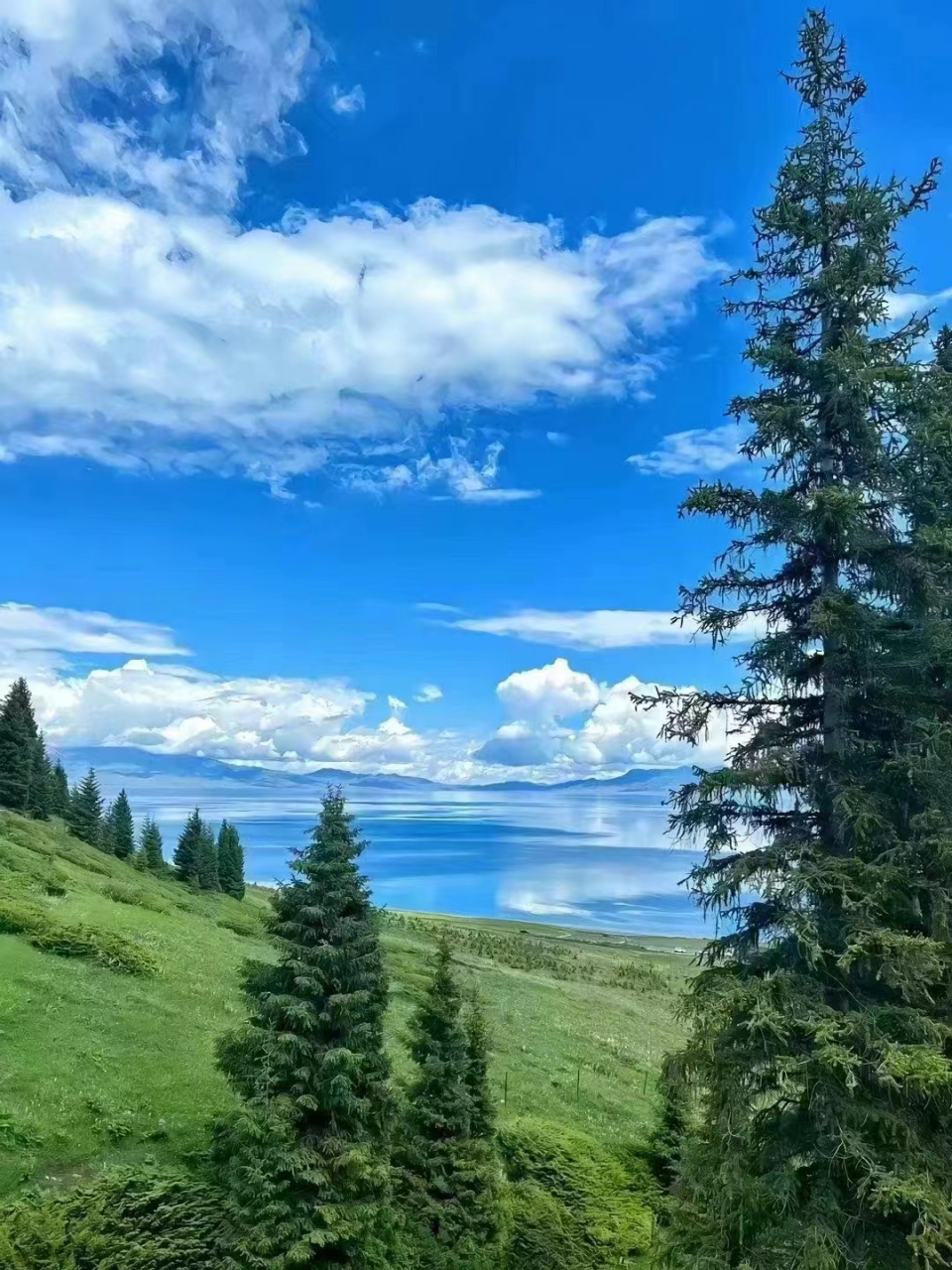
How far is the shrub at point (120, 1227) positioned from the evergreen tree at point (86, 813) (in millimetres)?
66383

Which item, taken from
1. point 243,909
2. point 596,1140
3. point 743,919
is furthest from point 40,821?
point 743,919

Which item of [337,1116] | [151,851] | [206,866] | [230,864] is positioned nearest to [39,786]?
[151,851]

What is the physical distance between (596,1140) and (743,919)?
21445mm

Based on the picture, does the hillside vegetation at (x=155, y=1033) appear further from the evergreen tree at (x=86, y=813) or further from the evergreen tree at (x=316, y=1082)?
the evergreen tree at (x=86, y=813)

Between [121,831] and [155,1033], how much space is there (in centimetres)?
6231

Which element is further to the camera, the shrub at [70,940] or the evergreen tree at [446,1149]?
the shrub at [70,940]

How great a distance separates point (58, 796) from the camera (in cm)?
8244

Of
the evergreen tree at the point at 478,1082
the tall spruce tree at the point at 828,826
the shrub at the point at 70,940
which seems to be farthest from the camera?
the shrub at the point at 70,940

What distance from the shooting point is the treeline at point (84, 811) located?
70688 mm

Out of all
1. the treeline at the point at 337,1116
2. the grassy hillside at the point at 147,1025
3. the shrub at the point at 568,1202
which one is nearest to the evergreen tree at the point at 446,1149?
the treeline at the point at 337,1116

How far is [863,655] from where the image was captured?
11.3 metres

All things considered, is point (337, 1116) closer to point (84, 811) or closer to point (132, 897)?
point (132, 897)

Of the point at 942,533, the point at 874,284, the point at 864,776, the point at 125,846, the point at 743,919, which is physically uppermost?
the point at 874,284

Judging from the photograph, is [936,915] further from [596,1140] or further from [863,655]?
[596,1140]
